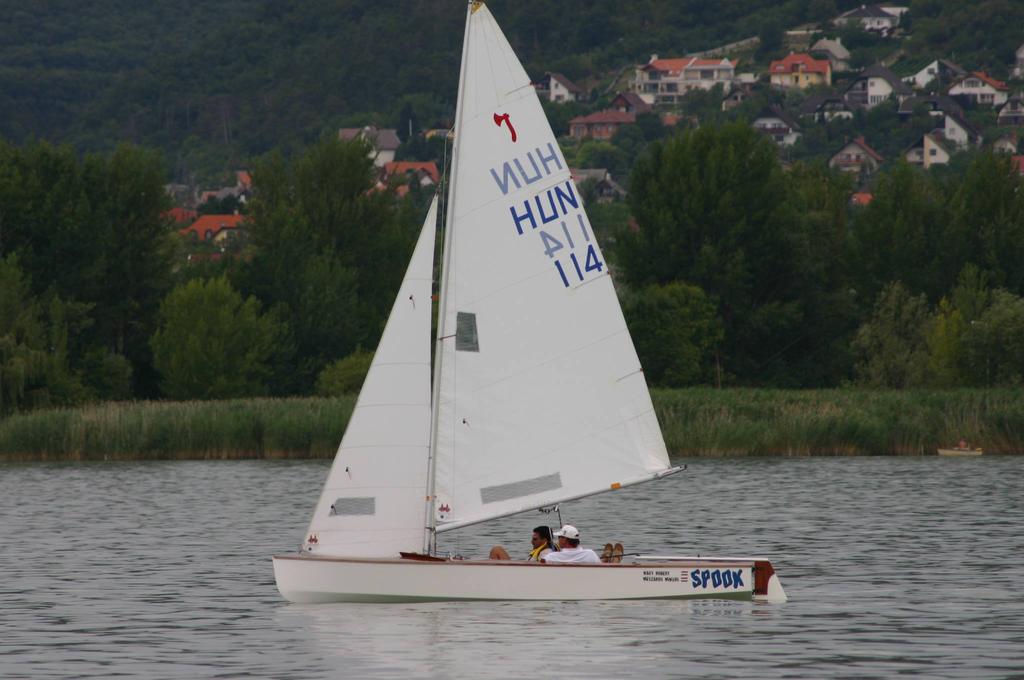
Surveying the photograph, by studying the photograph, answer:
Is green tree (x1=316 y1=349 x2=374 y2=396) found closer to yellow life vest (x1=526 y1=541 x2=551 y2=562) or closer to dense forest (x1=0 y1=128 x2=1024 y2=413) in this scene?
dense forest (x1=0 y1=128 x2=1024 y2=413)

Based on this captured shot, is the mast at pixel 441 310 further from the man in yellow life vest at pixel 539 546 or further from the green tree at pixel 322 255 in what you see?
the green tree at pixel 322 255

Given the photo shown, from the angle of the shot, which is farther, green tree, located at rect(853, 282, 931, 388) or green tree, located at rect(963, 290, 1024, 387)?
green tree, located at rect(853, 282, 931, 388)

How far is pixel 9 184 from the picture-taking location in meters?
76.8

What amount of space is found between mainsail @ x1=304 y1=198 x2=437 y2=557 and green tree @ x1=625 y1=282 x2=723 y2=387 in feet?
168

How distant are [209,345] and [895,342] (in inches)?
1087

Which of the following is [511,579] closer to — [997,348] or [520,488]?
[520,488]

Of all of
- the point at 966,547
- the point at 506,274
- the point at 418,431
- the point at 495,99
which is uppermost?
the point at 495,99

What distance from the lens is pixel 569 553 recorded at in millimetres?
26984

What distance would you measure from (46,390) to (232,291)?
13981 mm

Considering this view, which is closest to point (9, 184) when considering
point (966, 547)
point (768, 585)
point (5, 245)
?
point (5, 245)

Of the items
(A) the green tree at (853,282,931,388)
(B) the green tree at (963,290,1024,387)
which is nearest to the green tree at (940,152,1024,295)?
(A) the green tree at (853,282,931,388)

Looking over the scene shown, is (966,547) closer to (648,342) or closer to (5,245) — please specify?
(648,342)

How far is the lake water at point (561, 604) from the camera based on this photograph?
23406 mm

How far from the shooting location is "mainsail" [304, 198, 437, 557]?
26922mm
